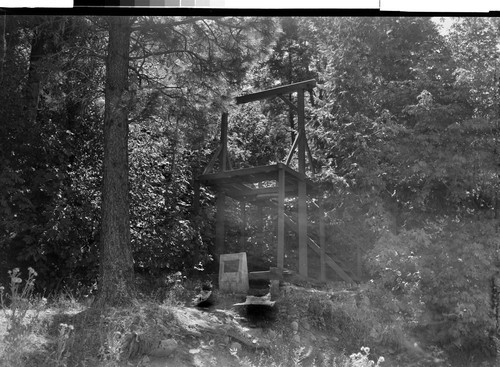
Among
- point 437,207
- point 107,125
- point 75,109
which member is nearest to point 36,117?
point 75,109

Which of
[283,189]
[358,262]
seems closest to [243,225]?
[283,189]

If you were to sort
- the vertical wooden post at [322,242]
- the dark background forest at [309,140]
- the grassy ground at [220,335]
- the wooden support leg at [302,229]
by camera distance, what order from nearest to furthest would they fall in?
1. the grassy ground at [220,335]
2. the dark background forest at [309,140]
3. the vertical wooden post at [322,242]
4. the wooden support leg at [302,229]

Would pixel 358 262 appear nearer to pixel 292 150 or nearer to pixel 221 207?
pixel 292 150

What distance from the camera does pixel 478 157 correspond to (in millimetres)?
6707

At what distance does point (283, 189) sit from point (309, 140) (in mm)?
761

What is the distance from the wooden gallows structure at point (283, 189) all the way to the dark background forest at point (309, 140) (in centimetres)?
16

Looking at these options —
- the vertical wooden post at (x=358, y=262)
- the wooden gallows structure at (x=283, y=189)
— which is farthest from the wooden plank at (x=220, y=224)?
the vertical wooden post at (x=358, y=262)

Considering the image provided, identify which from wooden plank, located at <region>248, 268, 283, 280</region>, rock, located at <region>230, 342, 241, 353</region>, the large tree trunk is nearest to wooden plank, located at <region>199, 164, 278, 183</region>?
wooden plank, located at <region>248, 268, 283, 280</region>

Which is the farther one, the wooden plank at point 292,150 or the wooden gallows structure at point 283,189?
the wooden plank at point 292,150

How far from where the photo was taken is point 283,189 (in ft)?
26.4

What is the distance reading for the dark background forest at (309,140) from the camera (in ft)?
21.6

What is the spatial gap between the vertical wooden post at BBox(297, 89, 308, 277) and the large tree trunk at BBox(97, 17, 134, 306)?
7.41 feet

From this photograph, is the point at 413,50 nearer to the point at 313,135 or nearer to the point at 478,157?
the point at 478,157

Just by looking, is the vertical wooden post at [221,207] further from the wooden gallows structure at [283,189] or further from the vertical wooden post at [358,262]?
the vertical wooden post at [358,262]
